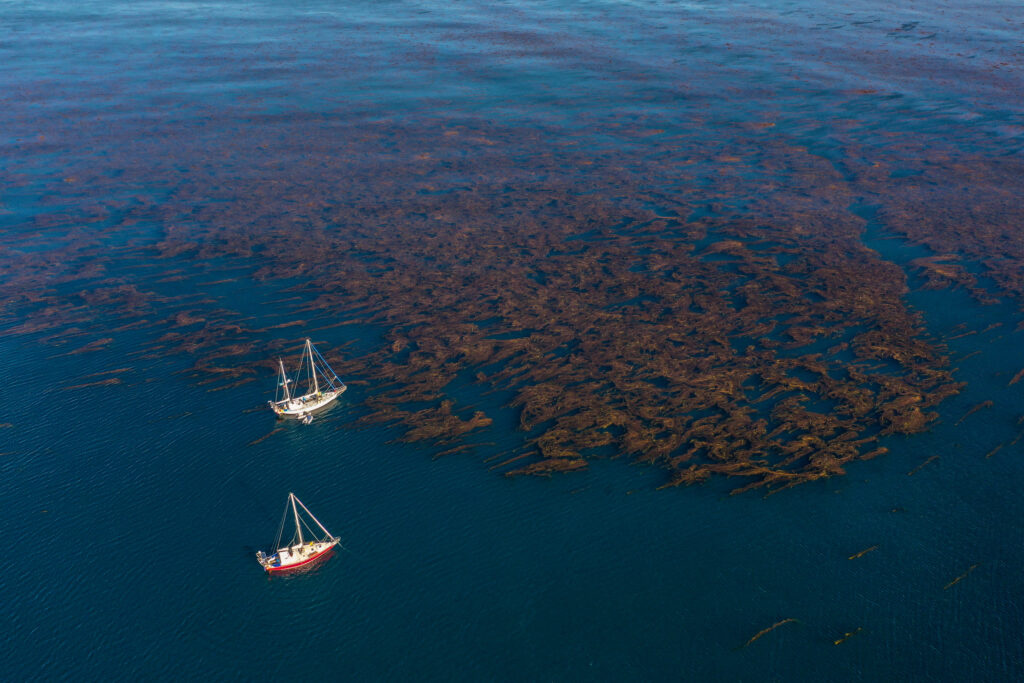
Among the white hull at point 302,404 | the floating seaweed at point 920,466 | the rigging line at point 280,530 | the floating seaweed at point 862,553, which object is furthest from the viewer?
the white hull at point 302,404

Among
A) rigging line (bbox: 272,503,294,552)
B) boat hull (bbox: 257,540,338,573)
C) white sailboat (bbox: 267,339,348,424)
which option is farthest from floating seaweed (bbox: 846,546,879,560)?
white sailboat (bbox: 267,339,348,424)

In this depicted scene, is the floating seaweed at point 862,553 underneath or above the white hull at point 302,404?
underneath

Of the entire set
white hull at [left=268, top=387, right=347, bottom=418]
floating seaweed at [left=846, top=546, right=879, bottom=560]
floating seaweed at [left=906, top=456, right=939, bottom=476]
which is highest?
floating seaweed at [left=906, top=456, right=939, bottom=476]

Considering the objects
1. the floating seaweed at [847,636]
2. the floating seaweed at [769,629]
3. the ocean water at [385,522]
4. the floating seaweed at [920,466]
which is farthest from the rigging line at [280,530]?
the floating seaweed at [920,466]

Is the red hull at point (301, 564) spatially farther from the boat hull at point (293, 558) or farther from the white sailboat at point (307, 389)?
the white sailboat at point (307, 389)

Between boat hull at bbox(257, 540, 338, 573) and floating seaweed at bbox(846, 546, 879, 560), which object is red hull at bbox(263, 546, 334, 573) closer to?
boat hull at bbox(257, 540, 338, 573)

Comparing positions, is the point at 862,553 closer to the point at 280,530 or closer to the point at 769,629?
the point at 769,629

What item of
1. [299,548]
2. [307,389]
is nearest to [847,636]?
[299,548]
